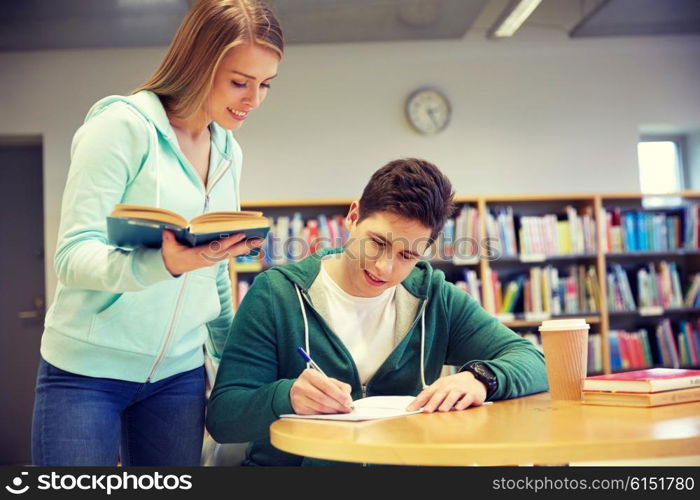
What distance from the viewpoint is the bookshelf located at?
541 cm

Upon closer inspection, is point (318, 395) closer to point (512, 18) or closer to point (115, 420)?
point (115, 420)

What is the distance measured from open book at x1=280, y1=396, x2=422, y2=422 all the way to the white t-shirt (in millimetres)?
182

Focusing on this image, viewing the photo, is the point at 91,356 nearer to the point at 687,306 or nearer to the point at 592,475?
the point at 592,475

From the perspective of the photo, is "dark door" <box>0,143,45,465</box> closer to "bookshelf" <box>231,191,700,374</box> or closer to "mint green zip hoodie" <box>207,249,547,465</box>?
"bookshelf" <box>231,191,700,374</box>

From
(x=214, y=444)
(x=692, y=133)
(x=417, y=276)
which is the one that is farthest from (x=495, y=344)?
(x=692, y=133)

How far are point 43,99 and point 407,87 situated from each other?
2.81 m

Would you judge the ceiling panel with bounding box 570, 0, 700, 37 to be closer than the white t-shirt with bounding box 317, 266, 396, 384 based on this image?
No

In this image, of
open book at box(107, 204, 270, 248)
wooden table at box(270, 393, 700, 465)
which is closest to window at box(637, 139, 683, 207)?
wooden table at box(270, 393, 700, 465)

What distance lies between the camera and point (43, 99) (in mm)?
5680

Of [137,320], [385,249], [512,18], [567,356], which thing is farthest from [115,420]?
[512,18]

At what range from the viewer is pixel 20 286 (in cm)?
583

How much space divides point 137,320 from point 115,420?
8.1 inches

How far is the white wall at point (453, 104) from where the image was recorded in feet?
18.7

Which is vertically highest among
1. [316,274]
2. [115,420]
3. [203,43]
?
[203,43]
